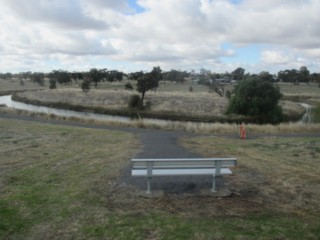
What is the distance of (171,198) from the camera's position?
7004 millimetres

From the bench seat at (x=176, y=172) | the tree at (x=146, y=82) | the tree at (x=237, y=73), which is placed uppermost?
the bench seat at (x=176, y=172)

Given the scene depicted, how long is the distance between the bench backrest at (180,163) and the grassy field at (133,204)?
57 centimetres

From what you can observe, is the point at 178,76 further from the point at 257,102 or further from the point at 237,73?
the point at 257,102

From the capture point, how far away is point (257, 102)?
121ft

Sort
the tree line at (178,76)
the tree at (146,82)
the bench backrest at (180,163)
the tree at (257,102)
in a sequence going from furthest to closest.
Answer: the tree line at (178,76), the tree at (146,82), the tree at (257,102), the bench backrest at (180,163)

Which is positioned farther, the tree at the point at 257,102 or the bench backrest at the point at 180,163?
the tree at the point at 257,102

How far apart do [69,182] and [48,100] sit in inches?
2116

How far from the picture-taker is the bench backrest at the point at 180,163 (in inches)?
281

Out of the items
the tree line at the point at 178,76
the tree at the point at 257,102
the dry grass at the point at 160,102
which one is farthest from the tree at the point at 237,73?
the tree at the point at 257,102

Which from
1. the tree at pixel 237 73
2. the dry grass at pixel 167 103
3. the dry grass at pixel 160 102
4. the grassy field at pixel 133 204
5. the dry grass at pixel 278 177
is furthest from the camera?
the tree at pixel 237 73

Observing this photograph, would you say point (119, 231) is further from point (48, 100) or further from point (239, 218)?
point (48, 100)

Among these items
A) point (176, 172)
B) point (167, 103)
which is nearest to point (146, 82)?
point (167, 103)

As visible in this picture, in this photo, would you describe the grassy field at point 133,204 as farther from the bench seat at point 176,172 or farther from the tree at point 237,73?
the tree at point 237,73

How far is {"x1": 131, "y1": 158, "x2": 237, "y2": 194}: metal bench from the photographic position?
23.5 feet
